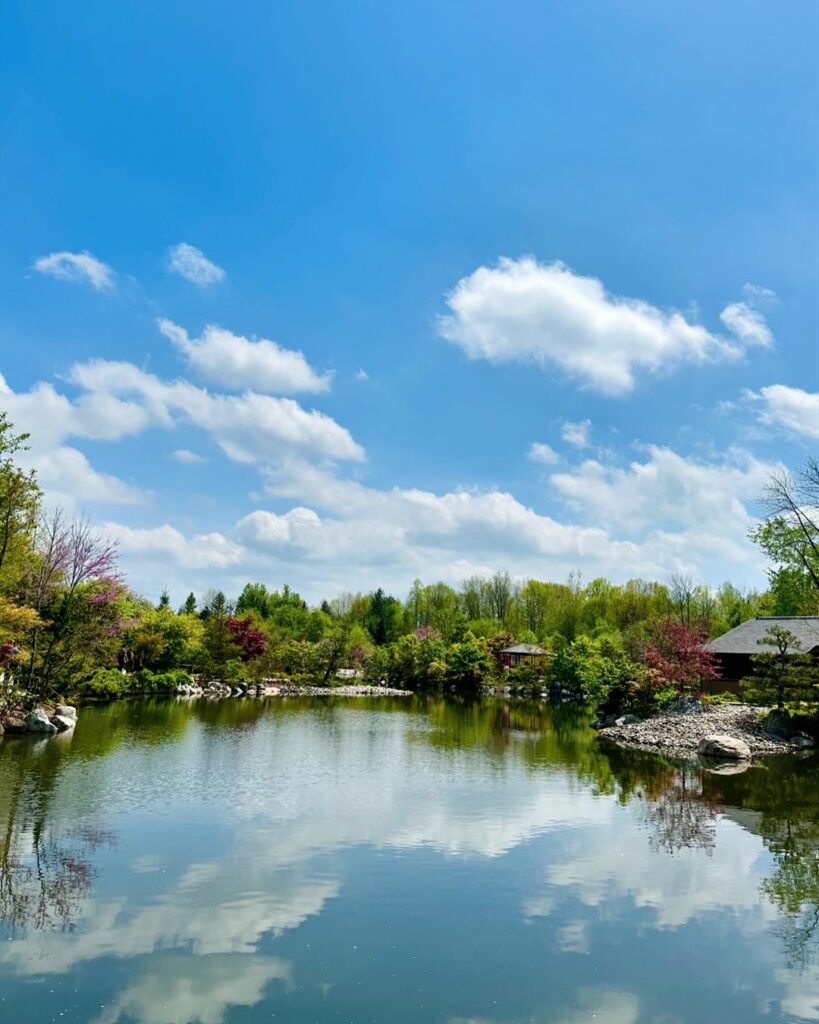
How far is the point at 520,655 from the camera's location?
180ft

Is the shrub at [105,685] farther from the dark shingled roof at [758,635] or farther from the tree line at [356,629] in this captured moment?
the dark shingled roof at [758,635]

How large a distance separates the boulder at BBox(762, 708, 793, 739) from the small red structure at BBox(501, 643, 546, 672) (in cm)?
2886

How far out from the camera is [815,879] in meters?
10.1

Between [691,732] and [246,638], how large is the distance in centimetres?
3070

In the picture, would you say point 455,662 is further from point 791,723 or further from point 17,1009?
point 17,1009

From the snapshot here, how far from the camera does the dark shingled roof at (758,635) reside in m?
31.8

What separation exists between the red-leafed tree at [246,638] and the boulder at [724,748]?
102 ft

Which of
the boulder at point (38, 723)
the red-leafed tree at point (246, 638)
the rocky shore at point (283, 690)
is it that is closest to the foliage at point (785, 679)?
the boulder at point (38, 723)

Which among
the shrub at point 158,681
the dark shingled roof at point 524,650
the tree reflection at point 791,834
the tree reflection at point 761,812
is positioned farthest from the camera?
the dark shingled roof at point 524,650

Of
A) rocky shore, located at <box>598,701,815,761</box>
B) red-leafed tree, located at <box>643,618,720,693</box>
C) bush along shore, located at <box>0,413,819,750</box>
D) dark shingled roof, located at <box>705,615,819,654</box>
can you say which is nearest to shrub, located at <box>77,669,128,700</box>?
bush along shore, located at <box>0,413,819,750</box>

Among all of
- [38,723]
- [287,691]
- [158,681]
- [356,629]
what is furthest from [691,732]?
[356,629]

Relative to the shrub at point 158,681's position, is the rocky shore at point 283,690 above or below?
below

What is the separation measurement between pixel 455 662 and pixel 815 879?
42.2 m

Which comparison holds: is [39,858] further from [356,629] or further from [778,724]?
[356,629]
